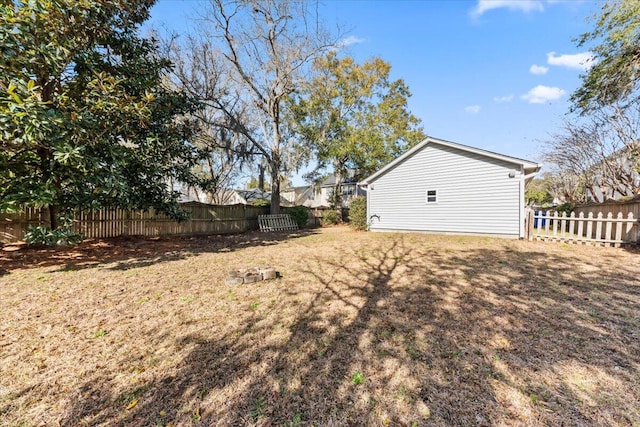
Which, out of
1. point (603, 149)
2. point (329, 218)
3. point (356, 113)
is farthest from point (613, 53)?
point (329, 218)

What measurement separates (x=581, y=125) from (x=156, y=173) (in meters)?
20.3

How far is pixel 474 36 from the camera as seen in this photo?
399 inches

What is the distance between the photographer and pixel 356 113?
2086 centimetres

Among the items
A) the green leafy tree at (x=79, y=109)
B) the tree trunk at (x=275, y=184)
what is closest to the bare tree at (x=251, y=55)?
the tree trunk at (x=275, y=184)

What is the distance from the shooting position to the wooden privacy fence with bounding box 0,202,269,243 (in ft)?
23.9

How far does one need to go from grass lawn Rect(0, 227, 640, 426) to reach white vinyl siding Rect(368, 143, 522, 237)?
15.9ft

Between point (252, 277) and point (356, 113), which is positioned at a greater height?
point (356, 113)

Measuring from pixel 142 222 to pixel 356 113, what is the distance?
54.4 feet

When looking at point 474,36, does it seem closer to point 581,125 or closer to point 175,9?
point 581,125

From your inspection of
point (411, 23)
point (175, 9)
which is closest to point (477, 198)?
point (411, 23)

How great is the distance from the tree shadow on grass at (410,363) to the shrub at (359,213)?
9413 mm

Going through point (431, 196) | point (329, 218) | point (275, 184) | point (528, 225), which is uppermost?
point (275, 184)

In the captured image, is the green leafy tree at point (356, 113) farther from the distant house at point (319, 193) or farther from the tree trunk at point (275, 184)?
the distant house at point (319, 193)

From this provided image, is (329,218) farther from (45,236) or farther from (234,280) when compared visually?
(45,236)
